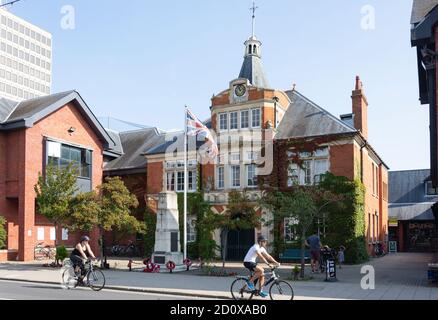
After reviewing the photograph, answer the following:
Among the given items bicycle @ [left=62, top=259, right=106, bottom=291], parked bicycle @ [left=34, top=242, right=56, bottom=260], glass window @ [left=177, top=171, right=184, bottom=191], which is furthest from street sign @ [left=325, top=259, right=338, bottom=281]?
parked bicycle @ [left=34, top=242, right=56, bottom=260]

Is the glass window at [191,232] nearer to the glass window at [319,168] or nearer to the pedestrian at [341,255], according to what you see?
the glass window at [319,168]

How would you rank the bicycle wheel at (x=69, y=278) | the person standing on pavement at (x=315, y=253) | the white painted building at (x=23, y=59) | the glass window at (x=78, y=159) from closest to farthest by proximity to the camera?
the bicycle wheel at (x=69, y=278), the person standing on pavement at (x=315, y=253), the glass window at (x=78, y=159), the white painted building at (x=23, y=59)

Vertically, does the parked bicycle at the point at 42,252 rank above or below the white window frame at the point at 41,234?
below

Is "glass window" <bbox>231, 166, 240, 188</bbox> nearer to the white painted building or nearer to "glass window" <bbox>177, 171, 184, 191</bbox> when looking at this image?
"glass window" <bbox>177, 171, 184, 191</bbox>

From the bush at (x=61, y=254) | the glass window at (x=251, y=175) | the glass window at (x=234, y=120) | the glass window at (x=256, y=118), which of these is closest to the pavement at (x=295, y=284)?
the bush at (x=61, y=254)

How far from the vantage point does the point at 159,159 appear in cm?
3450

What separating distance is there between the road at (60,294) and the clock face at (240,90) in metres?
17.9

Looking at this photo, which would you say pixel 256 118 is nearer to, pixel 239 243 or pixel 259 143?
pixel 259 143

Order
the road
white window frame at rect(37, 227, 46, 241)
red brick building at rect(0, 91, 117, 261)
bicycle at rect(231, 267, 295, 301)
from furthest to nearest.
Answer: white window frame at rect(37, 227, 46, 241) → red brick building at rect(0, 91, 117, 261) → the road → bicycle at rect(231, 267, 295, 301)

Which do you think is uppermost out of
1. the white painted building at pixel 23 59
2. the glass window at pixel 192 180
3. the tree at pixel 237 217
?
the white painted building at pixel 23 59

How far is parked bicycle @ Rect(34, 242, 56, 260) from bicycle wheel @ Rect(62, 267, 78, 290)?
15.0 m

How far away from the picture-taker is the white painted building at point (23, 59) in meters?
108

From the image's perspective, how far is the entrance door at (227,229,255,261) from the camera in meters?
30.9
